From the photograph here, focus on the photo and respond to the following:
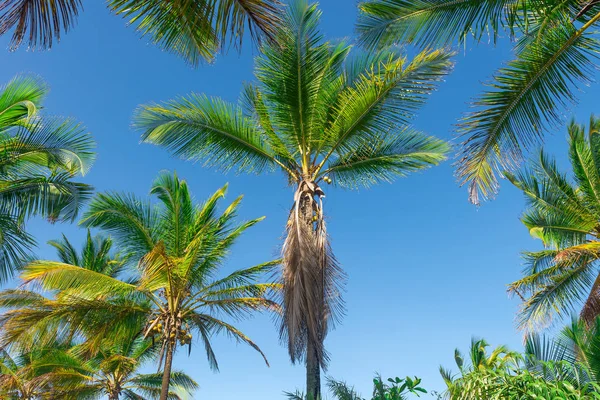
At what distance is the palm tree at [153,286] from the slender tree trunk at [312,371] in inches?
130

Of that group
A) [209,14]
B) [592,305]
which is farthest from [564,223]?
[209,14]

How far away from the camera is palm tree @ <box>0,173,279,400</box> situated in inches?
480

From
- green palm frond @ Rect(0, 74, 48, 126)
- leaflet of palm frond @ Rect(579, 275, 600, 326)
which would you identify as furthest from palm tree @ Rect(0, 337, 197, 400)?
leaflet of palm frond @ Rect(579, 275, 600, 326)

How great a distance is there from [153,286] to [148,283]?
2.77 ft

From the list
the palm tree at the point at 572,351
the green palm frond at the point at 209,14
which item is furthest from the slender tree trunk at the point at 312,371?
the green palm frond at the point at 209,14

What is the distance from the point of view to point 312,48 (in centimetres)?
1055

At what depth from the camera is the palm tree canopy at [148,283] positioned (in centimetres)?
1219

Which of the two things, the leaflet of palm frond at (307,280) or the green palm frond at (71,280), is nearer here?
the leaflet of palm frond at (307,280)

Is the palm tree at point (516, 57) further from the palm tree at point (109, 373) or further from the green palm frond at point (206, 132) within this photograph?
the palm tree at point (109, 373)

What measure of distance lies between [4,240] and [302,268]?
6.39 metres

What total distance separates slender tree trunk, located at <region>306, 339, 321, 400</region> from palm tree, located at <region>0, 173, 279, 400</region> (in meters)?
3.30

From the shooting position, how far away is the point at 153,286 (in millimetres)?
12711

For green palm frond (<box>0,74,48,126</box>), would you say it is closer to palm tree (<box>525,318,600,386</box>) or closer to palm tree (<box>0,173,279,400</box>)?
palm tree (<box>0,173,279,400</box>)

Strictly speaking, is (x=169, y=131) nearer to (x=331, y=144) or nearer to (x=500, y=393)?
(x=331, y=144)
